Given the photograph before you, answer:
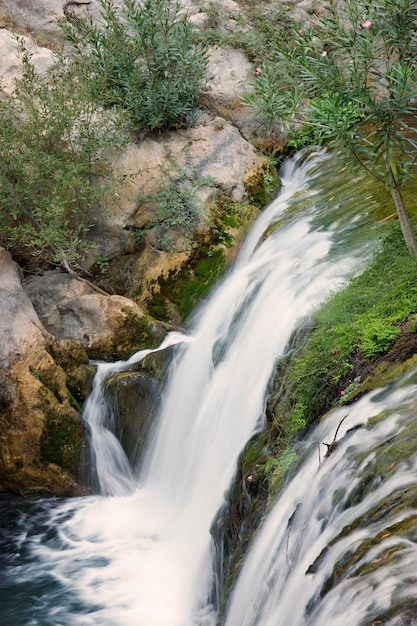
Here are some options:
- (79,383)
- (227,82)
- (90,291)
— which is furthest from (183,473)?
(227,82)

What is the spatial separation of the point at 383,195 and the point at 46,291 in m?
5.03

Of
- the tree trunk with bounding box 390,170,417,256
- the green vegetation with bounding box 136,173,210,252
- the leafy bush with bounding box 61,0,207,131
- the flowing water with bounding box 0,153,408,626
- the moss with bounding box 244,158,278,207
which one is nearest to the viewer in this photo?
the tree trunk with bounding box 390,170,417,256

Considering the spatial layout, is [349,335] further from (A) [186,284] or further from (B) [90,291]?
(B) [90,291]

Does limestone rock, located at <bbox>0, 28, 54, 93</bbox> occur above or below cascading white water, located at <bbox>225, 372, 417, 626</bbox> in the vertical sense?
above

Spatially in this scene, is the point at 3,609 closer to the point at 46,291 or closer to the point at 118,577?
the point at 118,577

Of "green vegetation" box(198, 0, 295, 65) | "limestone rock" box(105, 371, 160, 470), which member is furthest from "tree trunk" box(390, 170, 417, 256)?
"green vegetation" box(198, 0, 295, 65)

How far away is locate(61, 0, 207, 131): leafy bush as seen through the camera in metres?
10.6

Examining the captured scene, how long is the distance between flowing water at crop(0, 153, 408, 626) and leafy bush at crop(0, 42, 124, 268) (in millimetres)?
2270

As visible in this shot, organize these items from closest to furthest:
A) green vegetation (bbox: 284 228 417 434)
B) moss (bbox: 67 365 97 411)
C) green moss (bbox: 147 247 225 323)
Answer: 1. green vegetation (bbox: 284 228 417 434)
2. moss (bbox: 67 365 97 411)
3. green moss (bbox: 147 247 225 323)

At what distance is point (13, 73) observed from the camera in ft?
35.7

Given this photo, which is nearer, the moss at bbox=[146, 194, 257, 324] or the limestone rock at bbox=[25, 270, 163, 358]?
the limestone rock at bbox=[25, 270, 163, 358]

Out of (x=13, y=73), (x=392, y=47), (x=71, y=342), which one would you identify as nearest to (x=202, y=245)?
(x=71, y=342)

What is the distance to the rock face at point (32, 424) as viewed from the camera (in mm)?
8258

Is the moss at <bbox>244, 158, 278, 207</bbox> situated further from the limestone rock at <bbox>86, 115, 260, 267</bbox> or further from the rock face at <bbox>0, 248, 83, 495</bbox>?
the rock face at <bbox>0, 248, 83, 495</bbox>
